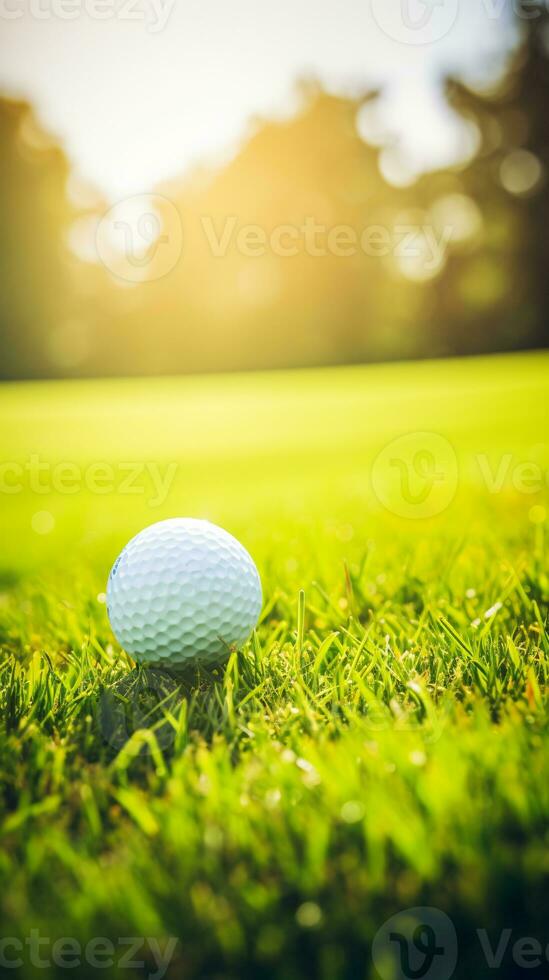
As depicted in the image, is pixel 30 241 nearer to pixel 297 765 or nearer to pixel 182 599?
pixel 182 599

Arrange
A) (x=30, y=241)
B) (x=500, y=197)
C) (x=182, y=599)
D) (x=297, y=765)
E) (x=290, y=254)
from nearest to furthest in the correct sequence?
(x=297, y=765), (x=182, y=599), (x=500, y=197), (x=290, y=254), (x=30, y=241)

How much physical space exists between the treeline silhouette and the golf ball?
31752 mm

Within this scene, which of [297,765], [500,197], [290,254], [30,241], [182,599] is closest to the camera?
[297,765]

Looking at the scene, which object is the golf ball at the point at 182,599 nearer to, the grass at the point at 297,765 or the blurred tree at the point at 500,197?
the grass at the point at 297,765

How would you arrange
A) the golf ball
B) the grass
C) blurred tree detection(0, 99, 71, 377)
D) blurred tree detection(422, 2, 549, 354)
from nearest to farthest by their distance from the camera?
the grass, the golf ball, blurred tree detection(422, 2, 549, 354), blurred tree detection(0, 99, 71, 377)

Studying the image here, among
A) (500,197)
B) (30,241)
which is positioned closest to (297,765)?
(500,197)

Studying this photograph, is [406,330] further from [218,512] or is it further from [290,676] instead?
[290,676]

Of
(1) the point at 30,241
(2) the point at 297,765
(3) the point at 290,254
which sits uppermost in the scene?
(1) the point at 30,241

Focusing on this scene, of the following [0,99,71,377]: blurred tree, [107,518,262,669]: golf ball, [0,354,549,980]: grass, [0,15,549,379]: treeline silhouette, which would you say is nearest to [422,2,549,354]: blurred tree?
[0,15,549,379]: treeline silhouette

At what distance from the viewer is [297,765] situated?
170 cm

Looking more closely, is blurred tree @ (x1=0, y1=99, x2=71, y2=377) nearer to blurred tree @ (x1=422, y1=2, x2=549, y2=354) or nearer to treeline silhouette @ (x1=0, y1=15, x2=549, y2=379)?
treeline silhouette @ (x1=0, y1=15, x2=549, y2=379)

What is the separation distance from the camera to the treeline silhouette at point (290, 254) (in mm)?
33125

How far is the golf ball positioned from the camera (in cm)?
233

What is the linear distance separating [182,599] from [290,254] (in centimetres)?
3398
